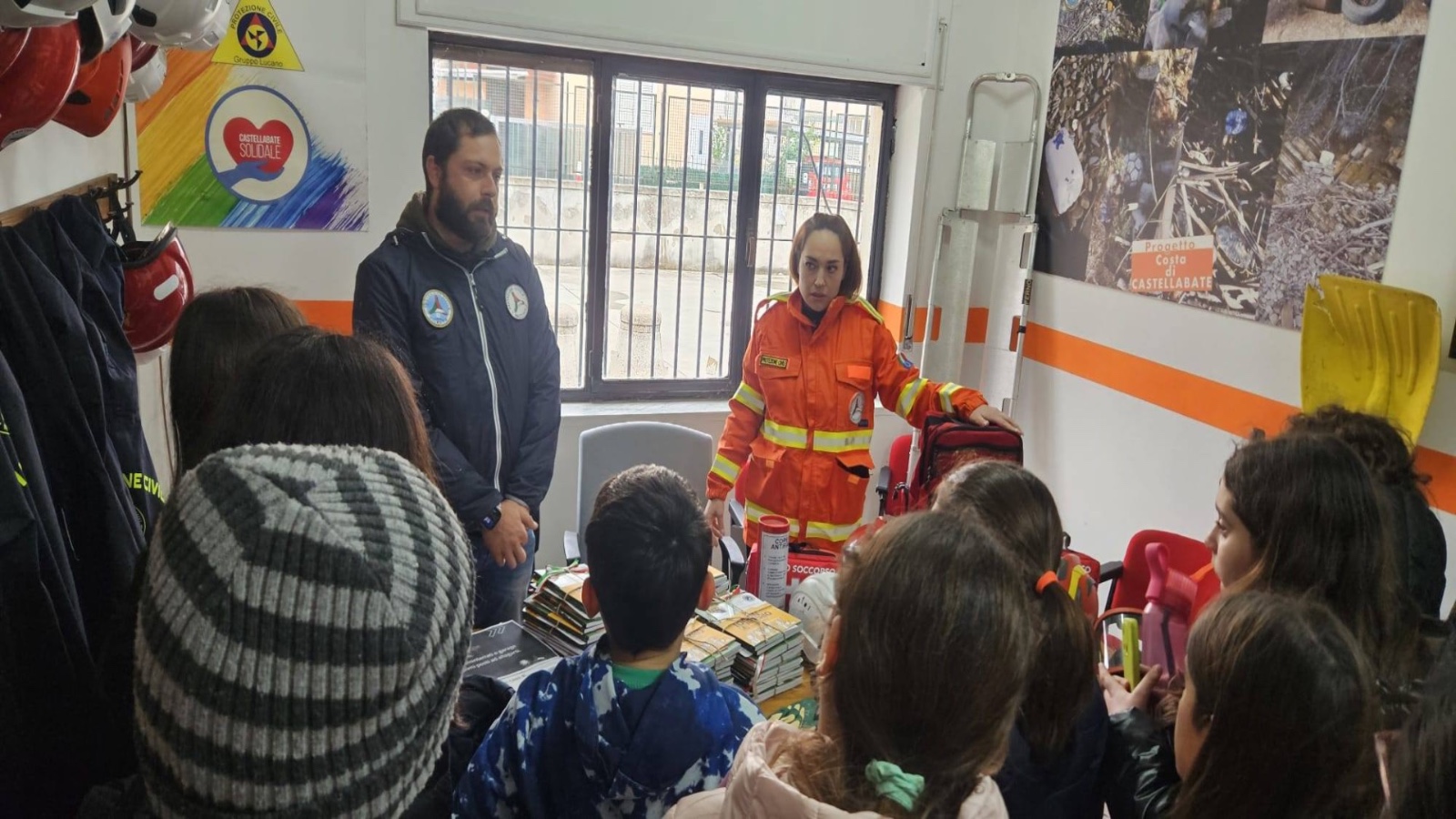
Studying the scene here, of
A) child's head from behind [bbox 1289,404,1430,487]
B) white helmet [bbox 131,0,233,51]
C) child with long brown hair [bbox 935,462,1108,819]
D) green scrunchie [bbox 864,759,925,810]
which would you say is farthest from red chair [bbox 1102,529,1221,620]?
white helmet [bbox 131,0,233,51]

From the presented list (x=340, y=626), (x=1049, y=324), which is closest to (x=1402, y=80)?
(x=1049, y=324)

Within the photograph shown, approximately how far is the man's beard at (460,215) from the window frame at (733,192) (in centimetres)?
131

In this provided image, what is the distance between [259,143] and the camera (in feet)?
10.0

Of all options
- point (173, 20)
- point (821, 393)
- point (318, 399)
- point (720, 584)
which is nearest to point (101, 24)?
point (173, 20)

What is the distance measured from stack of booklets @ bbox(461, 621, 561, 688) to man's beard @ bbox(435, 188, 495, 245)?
1002 mm

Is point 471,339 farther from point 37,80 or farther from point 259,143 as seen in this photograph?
point 259,143

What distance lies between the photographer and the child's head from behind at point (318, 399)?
44.6 inches

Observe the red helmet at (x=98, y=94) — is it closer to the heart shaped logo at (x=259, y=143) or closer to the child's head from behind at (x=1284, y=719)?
the heart shaped logo at (x=259, y=143)

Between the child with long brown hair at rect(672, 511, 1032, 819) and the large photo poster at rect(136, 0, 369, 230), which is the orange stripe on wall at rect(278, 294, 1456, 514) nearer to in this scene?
the large photo poster at rect(136, 0, 369, 230)

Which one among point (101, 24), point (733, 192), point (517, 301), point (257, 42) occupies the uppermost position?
point (257, 42)

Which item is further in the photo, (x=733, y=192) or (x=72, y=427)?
(x=733, y=192)

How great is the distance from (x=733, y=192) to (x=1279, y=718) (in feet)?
10.1

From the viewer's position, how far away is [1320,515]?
1604mm

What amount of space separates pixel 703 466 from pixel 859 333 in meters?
0.71
